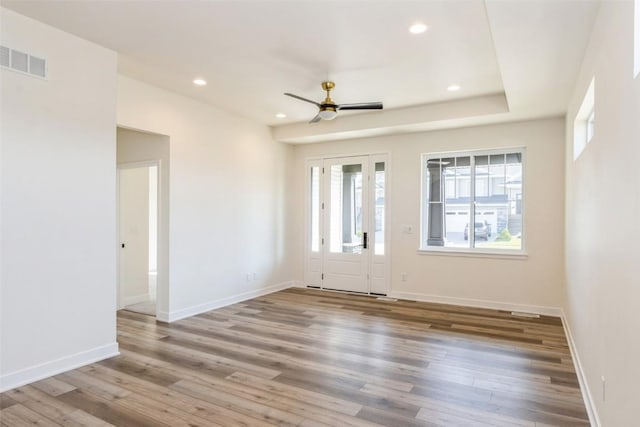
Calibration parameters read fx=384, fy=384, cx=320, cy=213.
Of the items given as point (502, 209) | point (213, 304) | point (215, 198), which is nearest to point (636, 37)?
point (502, 209)

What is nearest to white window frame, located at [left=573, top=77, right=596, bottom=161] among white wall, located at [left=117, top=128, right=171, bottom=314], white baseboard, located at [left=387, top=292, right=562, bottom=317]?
white baseboard, located at [left=387, top=292, right=562, bottom=317]

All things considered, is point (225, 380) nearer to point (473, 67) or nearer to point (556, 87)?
point (473, 67)

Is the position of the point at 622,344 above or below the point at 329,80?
below

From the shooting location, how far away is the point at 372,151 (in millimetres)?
6633

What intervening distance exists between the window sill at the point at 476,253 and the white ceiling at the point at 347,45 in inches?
76.3

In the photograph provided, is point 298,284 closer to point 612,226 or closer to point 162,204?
point 162,204

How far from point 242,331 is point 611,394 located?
356cm

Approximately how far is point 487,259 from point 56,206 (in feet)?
17.7

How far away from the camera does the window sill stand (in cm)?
553

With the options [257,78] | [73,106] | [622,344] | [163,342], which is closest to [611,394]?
[622,344]

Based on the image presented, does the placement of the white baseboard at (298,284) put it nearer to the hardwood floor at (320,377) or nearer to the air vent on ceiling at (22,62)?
the hardwood floor at (320,377)

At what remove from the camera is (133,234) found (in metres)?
6.02

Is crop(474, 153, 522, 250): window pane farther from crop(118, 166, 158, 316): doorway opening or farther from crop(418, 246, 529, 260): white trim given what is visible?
crop(118, 166, 158, 316): doorway opening

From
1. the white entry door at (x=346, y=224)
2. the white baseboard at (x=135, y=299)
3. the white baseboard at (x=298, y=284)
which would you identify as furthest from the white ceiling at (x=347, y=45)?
the white baseboard at (x=298, y=284)
